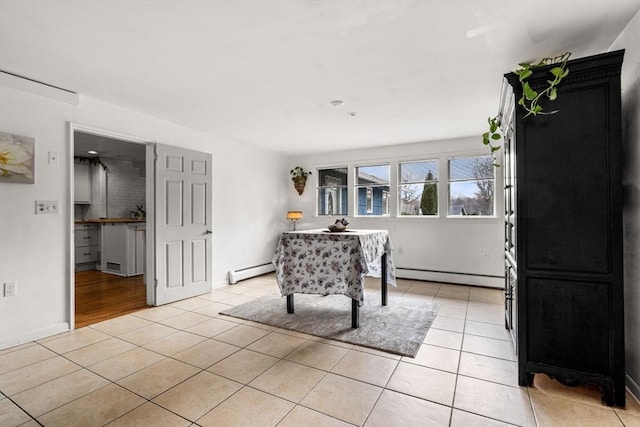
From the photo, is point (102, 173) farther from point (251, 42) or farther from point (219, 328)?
point (251, 42)

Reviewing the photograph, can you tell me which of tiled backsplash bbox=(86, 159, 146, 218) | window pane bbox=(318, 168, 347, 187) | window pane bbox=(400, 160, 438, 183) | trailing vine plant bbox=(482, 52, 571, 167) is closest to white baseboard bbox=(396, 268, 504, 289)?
window pane bbox=(400, 160, 438, 183)

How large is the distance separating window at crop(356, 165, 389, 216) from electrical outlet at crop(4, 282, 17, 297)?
5.01 meters

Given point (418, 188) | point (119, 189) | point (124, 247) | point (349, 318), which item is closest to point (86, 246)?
point (124, 247)

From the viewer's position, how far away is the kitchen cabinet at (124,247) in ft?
19.2

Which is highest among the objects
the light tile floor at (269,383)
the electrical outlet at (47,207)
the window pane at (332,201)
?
the window pane at (332,201)

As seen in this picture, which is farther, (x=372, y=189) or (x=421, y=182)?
(x=372, y=189)

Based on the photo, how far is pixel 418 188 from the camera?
5625 millimetres

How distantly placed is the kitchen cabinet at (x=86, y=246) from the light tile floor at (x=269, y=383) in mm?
3890

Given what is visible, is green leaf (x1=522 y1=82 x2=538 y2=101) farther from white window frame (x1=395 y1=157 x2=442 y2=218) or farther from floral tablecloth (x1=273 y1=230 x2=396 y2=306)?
white window frame (x1=395 y1=157 x2=442 y2=218)

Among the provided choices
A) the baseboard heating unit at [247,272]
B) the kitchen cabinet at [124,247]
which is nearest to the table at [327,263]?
the baseboard heating unit at [247,272]

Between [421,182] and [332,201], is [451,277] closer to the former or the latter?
[421,182]

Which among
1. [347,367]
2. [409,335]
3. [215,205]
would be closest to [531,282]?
[409,335]

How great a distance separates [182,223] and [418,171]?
407 centimetres

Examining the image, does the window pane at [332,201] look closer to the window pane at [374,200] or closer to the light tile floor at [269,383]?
the window pane at [374,200]
